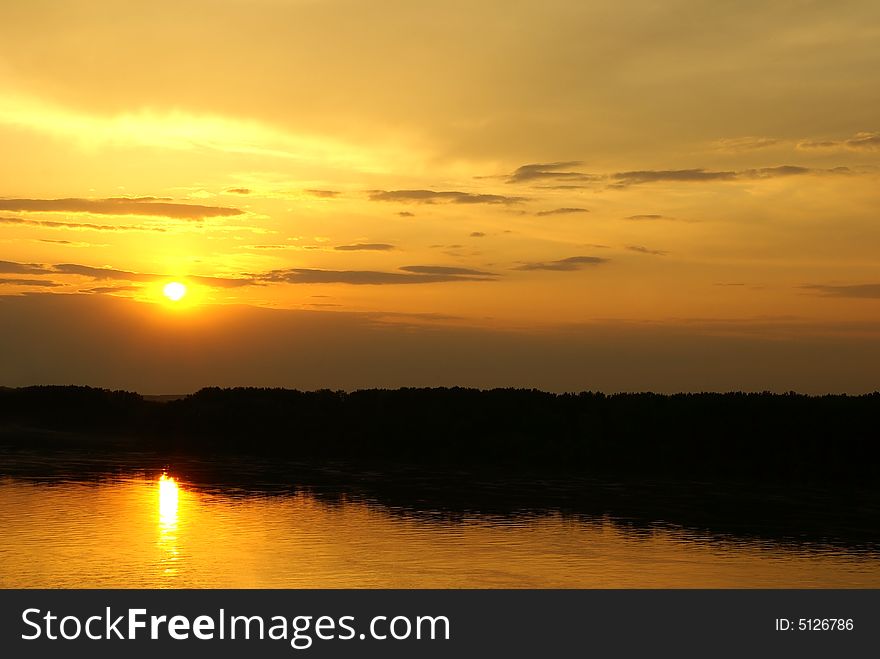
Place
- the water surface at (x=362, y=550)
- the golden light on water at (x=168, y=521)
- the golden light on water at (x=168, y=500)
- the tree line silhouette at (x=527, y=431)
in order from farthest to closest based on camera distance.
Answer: the tree line silhouette at (x=527, y=431)
the golden light on water at (x=168, y=500)
the golden light on water at (x=168, y=521)
the water surface at (x=362, y=550)

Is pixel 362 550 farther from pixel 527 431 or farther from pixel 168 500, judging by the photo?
pixel 527 431

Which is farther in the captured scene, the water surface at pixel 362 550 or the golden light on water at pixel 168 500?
the golden light on water at pixel 168 500

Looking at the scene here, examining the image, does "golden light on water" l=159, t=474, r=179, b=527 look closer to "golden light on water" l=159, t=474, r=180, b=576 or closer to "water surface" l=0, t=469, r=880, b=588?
"golden light on water" l=159, t=474, r=180, b=576

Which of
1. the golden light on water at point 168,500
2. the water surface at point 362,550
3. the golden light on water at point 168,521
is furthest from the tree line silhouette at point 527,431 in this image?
the water surface at point 362,550

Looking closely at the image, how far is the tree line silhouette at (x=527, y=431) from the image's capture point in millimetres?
35156

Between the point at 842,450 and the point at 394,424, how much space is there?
15935 mm

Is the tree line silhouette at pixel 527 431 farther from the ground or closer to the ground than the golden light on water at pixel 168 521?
farther from the ground

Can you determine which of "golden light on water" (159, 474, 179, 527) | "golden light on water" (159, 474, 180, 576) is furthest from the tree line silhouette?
"golden light on water" (159, 474, 180, 576)

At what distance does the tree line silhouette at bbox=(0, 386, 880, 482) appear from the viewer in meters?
35.2

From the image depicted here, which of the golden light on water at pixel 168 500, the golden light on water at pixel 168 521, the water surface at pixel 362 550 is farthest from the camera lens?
the golden light on water at pixel 168 500

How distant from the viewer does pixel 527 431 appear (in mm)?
39344

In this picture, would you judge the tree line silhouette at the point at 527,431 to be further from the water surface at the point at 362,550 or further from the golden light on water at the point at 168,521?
the water surface at the point at 362,550
